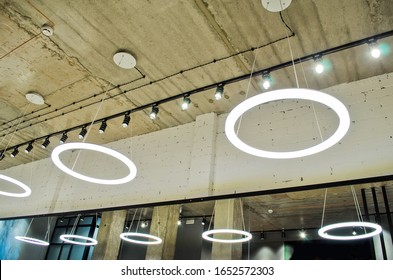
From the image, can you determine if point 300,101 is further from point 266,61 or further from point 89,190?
point 89,190

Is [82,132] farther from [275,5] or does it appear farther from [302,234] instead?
[302,234]

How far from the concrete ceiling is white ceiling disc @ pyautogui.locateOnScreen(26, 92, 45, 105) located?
11cm

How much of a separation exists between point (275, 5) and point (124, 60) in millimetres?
2579

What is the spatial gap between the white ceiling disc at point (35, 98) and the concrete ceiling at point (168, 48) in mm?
108

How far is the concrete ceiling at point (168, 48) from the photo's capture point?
414 cm

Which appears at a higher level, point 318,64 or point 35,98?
point 35,98

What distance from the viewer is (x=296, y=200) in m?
5.30

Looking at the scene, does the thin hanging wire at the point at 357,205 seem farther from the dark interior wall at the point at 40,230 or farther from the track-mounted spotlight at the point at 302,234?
the dark interior wall at the point at 40,230

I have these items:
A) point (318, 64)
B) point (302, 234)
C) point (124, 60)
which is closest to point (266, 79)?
point (318, 64)

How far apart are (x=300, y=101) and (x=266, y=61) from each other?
1.15m

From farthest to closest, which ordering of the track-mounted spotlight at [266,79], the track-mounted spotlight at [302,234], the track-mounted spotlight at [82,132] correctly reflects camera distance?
1. the track-mounted spotlight at [302,234]
2. the track-mounted spotlight at [82,132]
3. the track-mounted spotlight at [266,79]

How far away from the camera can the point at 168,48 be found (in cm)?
482

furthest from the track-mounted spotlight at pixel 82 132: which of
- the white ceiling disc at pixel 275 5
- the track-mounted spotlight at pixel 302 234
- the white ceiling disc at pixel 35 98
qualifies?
the track-mounted spotlight at pixel 302 234

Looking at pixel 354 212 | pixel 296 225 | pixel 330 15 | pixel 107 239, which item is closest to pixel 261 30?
pixel 330 15
